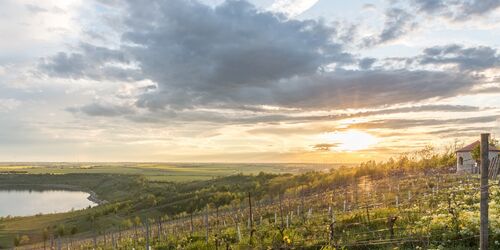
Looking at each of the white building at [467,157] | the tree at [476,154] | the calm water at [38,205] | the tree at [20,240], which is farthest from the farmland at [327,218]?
the calm water at [38,205]

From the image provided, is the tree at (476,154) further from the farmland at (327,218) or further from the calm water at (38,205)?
the calm water at (38,205)

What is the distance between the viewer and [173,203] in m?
94.0

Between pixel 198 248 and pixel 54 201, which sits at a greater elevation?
pixel 198 248

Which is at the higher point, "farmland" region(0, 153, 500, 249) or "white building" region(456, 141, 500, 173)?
"white building" region(456, 141, 500, 173)

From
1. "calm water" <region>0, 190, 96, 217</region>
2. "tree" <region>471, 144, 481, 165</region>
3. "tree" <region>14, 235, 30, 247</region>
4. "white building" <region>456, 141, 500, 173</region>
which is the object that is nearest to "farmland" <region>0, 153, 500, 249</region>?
"tree" <region>14, 235, 30, 247</region>

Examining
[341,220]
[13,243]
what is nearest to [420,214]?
[341,220]

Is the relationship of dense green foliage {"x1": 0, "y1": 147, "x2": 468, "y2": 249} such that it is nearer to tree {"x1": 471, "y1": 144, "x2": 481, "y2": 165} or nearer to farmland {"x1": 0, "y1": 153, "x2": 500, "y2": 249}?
farmland {"x1": 0, "y1": 153, "x2": 500, "y2": 249}

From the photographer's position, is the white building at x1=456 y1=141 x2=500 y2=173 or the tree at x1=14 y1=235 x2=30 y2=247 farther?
the tree at x1=14 y1=235 x2=30 y2=247

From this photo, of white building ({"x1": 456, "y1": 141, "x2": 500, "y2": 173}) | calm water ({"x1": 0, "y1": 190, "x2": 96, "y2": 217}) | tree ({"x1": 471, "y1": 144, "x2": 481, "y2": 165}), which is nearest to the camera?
tree ({"x1": 471, "y1": 144, "x2": 481, "y2": 165})

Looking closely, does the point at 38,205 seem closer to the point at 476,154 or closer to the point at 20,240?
the point at 20,240

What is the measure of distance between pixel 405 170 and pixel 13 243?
185 ft

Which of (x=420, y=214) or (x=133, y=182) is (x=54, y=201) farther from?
(x=420, y=214)

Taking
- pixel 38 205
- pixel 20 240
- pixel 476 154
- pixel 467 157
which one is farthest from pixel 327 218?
pixel 38 205

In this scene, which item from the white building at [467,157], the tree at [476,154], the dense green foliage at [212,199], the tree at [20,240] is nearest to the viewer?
the tree at [476,154]
